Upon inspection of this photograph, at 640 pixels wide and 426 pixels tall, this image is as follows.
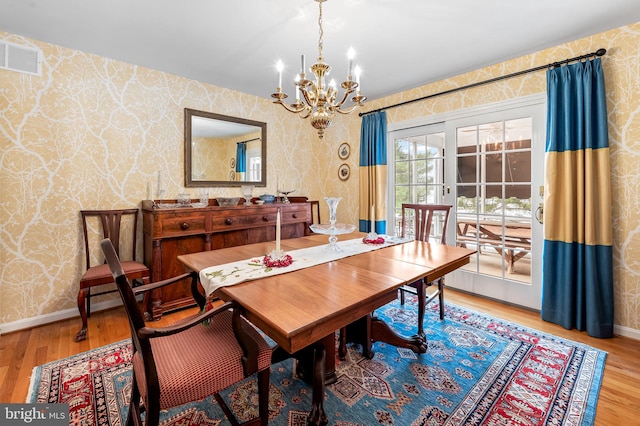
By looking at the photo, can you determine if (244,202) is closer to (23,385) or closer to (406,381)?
(23,385)

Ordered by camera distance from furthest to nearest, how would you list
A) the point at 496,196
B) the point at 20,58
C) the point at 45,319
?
the point at 496,196, the point at 45,319, the point at 20,58

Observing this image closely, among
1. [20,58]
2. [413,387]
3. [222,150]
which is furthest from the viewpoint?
[222,150]

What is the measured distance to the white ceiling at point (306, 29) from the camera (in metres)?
1.98

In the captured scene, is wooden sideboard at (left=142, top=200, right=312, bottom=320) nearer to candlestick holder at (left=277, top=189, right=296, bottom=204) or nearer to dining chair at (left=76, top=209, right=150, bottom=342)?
dining chair at (left=76, top=209, right=150, bottom=342)

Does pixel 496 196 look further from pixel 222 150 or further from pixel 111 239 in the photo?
pixel 111 239

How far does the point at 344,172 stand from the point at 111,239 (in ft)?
9.81

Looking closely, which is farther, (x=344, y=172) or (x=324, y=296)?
(x=344, y=172)

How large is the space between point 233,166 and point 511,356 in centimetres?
339

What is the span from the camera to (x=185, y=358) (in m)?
1.21

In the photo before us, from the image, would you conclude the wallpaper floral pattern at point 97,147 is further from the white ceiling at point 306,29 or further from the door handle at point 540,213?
the door handle at point 540,213

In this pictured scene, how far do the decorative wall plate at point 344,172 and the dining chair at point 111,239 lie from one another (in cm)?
271

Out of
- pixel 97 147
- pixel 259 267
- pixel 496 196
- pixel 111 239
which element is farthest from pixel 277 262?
pixel 496 196

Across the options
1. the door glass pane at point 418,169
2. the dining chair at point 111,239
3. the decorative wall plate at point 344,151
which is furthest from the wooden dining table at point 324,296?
the decorative wall plate at point 344,151

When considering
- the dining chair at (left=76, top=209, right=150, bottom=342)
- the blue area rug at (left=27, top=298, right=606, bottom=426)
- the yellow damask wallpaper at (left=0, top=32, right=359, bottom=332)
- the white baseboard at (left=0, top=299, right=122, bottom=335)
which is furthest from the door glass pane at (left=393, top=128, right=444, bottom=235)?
the white baseboard at (left=0, top=299, right=122, bottom=335)
